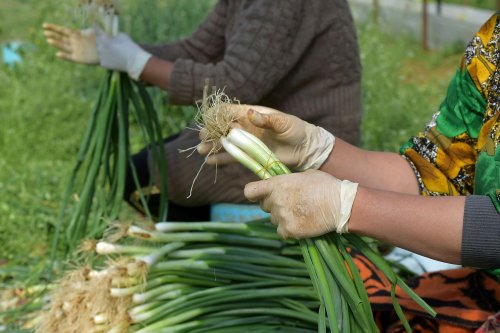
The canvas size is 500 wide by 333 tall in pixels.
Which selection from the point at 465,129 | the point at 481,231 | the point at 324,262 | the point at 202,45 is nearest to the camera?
the point at 481,231

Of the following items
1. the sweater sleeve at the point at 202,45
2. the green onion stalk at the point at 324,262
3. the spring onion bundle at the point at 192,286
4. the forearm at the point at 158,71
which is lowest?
the spring onion bundle at the point at 192,286

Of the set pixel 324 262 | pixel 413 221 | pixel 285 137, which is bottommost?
pixel 324 262

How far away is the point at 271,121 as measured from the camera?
56.6 inches

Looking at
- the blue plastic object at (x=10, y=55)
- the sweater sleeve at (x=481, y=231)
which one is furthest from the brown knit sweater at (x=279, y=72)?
the blue plastic object at (x=10, y=55)

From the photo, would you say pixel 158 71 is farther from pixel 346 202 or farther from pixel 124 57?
pixel 346 202

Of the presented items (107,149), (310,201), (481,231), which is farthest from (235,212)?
A: (481,231)

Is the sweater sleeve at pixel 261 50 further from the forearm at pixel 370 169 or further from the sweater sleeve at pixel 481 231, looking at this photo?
the sweater sleeve at pixel 481 231

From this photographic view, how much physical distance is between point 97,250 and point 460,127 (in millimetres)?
957

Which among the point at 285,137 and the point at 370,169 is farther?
the point at 370,169

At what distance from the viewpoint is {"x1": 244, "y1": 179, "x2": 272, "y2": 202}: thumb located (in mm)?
1363

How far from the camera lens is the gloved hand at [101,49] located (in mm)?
2312

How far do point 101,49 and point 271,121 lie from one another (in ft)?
3.54

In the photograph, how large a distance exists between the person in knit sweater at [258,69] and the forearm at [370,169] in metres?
0.60

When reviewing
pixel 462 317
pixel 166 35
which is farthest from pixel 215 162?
pixel 166 35
